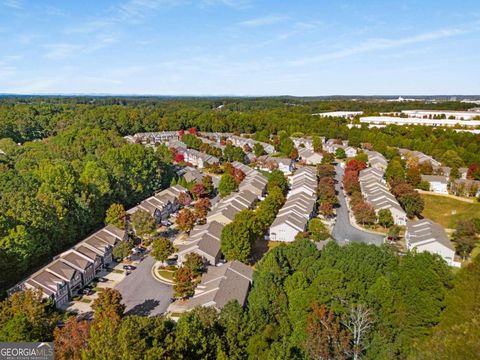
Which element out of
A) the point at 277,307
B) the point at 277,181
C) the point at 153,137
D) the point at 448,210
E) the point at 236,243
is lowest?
the point at 448,210

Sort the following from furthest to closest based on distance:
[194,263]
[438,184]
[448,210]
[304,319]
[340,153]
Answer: [340,153] < [438,184] < [448,210] < [194,263] < [304,319]

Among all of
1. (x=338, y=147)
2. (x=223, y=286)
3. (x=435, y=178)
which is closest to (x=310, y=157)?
(x=338, y=147)

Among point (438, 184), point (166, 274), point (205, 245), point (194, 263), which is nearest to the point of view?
point (194, 263)

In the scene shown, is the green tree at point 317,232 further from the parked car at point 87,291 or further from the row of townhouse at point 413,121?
the row of townhouse at point 413,121

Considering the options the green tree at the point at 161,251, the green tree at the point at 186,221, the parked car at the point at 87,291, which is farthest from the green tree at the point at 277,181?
the parked car at the point at 87,291

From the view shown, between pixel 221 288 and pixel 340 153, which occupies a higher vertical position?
pixel 221 288

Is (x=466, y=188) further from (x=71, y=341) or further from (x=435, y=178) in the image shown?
(x=71, y=341)

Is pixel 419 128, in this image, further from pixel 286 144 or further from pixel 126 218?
pixel 126 218

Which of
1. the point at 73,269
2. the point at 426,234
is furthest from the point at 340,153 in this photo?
the point at 73,269

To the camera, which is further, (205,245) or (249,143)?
(249,143)
